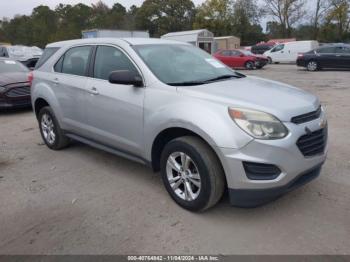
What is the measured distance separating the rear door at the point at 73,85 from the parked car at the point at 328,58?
1701 centimetres

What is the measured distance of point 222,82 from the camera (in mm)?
3953

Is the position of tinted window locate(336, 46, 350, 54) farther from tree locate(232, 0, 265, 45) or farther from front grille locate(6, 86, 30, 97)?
tree locate(232, 0, 265, 45)

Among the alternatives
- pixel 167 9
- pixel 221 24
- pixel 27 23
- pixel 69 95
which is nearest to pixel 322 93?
pixel 69 95

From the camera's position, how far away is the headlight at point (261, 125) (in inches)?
120

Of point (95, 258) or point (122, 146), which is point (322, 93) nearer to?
point (122, 146)

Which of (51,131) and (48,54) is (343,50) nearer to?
(48,54)

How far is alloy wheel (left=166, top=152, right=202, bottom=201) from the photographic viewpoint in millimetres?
3454

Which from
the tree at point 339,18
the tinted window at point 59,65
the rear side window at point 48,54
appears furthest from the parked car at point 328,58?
Answer: the tree at point 339,18

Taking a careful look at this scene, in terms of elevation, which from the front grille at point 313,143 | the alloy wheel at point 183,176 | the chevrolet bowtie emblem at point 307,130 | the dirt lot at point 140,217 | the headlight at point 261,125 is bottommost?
the dirt lot at point 140,217

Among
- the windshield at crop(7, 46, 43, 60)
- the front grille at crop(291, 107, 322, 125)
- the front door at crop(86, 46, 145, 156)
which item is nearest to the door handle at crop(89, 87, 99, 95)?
the front door at crop(86, 46, 145, 156)

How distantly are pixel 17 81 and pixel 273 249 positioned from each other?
8.15 meters

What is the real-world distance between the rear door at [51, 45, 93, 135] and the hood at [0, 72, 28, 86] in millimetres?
4285

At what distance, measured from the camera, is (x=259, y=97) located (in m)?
3.39

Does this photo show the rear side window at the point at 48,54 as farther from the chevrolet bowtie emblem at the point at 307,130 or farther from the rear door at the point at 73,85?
the chevrolet bowtie emblem at the point at 307,130
